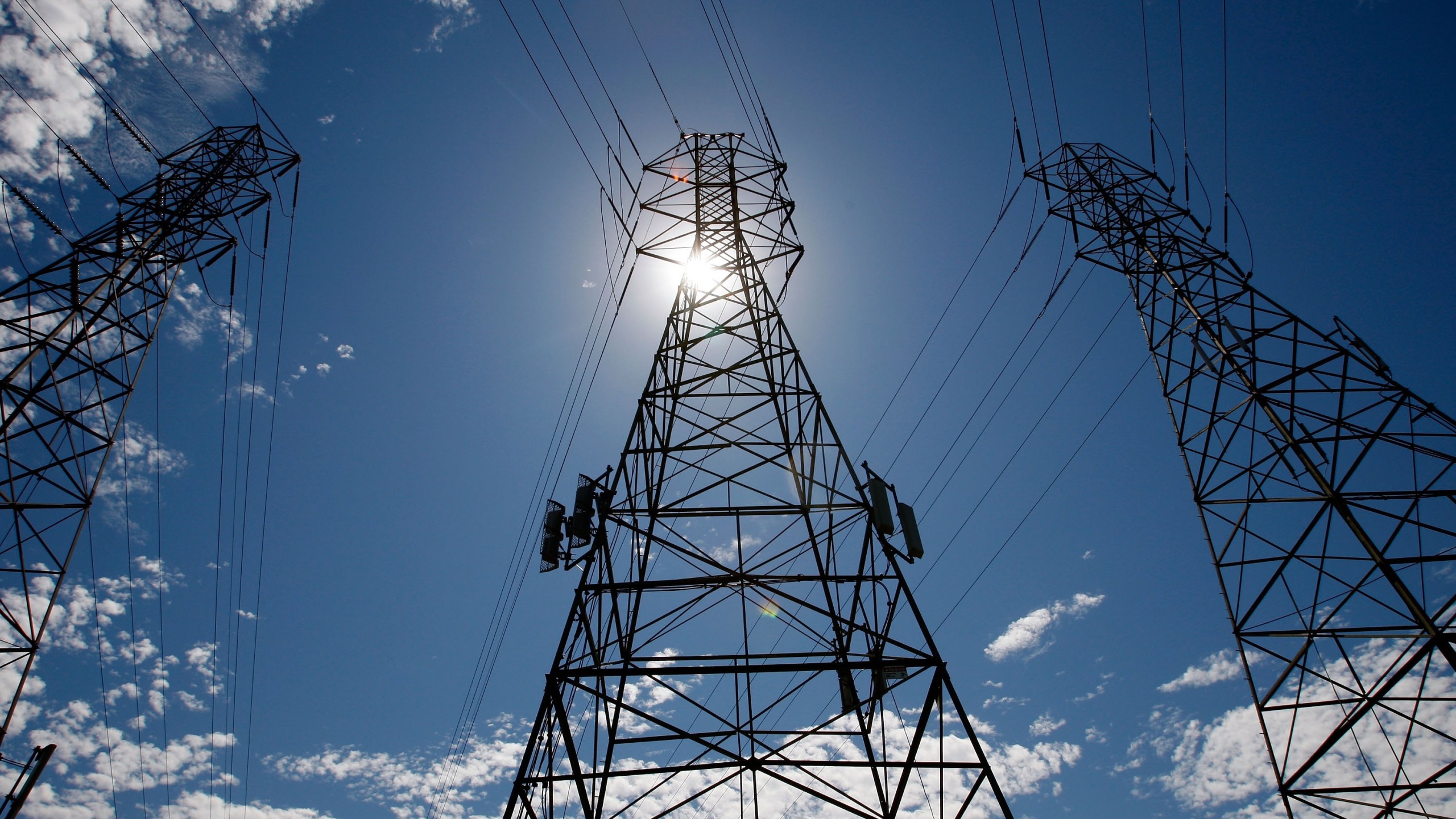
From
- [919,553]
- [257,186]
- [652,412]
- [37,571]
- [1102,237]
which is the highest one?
[257,186]

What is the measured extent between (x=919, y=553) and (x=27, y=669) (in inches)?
503

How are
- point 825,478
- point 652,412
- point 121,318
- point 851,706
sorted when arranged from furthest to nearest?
point 121,318, point 652,412, point 825,478, point 851,706

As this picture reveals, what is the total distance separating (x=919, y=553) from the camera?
10.6 metres

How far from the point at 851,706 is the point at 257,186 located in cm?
1745

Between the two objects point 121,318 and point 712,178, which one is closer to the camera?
point 121,318

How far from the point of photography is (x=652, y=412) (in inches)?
452

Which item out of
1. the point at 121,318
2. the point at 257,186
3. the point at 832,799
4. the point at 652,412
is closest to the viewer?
the point at 832,799

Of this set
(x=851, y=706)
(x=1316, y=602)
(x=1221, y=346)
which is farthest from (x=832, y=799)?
(x=1221, y=346)

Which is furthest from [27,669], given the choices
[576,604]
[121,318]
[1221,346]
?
[1221,346]

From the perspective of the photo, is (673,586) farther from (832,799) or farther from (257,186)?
(257,186)

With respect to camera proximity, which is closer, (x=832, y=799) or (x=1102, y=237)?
(x=832, y=799)

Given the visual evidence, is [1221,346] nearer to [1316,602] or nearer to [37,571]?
[1316,602]

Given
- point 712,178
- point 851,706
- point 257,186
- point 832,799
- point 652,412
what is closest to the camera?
point 832,799

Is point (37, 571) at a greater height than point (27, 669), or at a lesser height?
greater
